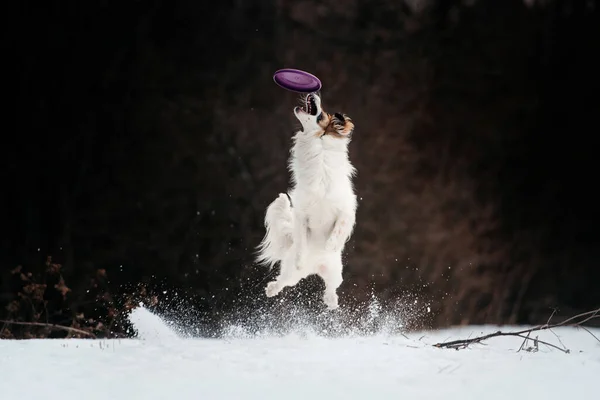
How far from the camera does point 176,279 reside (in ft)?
16.1

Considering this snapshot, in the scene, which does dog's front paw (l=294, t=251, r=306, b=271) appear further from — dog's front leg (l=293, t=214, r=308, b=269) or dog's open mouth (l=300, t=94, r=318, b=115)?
dog's open mouth (l=300, t=94, r=318, b=115)

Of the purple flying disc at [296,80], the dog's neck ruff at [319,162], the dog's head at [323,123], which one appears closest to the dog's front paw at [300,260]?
the dog's neck ruff at [319,162]

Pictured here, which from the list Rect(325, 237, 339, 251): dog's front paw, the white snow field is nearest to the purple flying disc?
Rect(325, 237, 339, 251): dog's front paw

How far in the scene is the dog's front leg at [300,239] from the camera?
3.86m

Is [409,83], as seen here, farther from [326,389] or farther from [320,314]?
[326,389]

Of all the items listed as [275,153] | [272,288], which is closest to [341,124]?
[272,288]

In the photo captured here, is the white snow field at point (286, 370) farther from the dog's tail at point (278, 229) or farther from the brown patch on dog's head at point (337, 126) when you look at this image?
the brown patch on dog's head at point (337, 126)

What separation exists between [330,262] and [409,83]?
85.5 inches

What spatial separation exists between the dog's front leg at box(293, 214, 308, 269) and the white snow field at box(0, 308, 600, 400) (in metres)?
0.43

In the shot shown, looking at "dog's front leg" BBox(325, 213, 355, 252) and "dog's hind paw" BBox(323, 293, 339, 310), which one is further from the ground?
"dog's front leg" BBox(325, 213, 355, 252)

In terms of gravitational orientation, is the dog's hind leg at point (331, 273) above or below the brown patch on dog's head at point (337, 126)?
below

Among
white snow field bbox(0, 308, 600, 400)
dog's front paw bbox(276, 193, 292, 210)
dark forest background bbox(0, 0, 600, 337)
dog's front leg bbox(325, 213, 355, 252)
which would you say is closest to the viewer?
white snow field bbox(0, 308, 600, 400)

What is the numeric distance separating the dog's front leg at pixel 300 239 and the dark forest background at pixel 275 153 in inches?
30.1

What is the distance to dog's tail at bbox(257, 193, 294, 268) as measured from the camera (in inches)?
155
